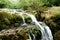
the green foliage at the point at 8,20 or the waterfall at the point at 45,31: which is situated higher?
the green foliage at the point at 8,20

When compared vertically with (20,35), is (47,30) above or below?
below

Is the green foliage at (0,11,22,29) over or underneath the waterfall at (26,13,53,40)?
over

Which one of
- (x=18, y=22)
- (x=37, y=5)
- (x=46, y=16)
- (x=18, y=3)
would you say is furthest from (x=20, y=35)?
(x=18, y=3)

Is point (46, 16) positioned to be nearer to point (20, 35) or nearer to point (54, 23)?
point (54, 23)

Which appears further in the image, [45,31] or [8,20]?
[45,31]

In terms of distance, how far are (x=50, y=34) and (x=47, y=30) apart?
29 centimetres

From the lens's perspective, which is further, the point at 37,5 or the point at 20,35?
the point at 37,5

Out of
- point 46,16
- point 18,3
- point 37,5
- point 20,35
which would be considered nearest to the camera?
point 20,35

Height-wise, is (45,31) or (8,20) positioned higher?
(8,20)

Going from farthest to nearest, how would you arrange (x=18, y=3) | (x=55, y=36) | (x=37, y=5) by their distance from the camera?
(x=18, y=3)
(x=37, y=5)
(x=55, y=36)

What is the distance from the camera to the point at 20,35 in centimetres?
787

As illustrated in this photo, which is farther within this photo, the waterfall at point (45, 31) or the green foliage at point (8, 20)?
the waterfall at point (45, 31)

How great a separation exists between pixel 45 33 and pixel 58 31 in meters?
1.33

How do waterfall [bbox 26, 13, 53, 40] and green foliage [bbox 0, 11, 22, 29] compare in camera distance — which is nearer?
green foliage [bbox 0, 11, 22, 29]
